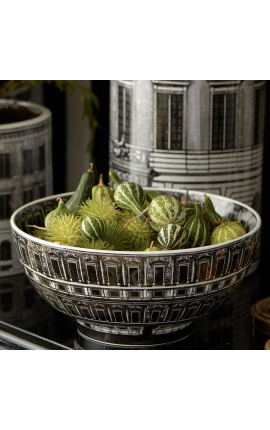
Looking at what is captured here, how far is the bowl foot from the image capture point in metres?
0.69

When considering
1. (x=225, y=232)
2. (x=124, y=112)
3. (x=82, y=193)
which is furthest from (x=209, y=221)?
(x=124, y=112)

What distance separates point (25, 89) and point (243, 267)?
0.63 metres

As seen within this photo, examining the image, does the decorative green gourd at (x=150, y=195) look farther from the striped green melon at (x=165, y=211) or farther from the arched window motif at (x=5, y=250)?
the arched window motif at (x=5, y=250)

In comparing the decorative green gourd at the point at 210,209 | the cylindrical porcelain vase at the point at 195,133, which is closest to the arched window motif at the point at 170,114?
the cylindrical porcelain vase at the point at 195,133

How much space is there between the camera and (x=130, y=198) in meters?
0.72

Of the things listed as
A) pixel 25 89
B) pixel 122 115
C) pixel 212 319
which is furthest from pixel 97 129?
pixel 212 319

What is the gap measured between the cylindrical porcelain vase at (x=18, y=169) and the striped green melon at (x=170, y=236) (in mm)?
269

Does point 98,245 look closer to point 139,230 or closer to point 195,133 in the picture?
point 139,230

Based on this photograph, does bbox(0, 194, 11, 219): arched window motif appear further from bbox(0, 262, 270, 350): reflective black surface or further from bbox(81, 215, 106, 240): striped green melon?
bbox(81, 215, 106, 240): striped green melon

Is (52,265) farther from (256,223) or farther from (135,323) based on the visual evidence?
(256,223)

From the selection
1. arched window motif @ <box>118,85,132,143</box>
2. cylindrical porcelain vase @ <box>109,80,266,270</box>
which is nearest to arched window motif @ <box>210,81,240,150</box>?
cylindrical porcelain vase @ <box>109,80,266,270</box>

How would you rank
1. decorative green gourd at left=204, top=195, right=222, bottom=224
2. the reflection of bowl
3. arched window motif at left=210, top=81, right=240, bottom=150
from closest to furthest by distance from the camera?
the reflection of bowl < decorative green gourd at left=204, top=195, right=222, bottom=224 < arched window motif at left=210, top=81, right=240, bottom=150

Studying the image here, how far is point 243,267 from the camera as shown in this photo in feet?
2.28

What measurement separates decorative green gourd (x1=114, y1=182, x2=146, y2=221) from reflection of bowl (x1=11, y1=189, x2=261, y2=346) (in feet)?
0.31
